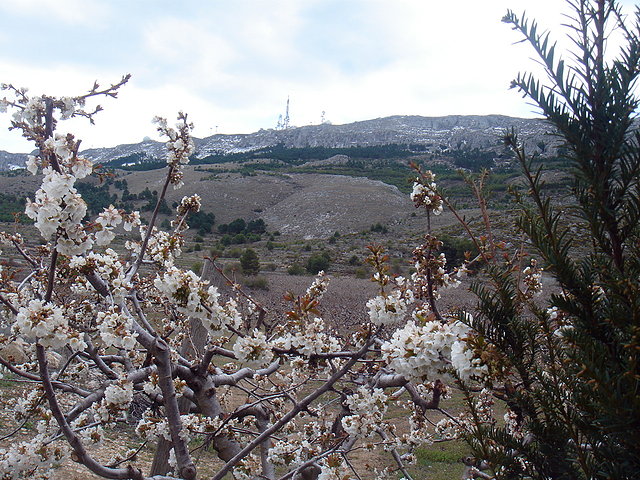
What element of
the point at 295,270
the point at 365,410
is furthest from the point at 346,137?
the point at 365,410

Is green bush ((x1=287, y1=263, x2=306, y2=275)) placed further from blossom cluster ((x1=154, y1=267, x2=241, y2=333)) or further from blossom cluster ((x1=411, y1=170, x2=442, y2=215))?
blossom cluster ((x1=154, y1=267, x2=241, y2=333))

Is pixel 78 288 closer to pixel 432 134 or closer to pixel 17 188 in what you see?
pixel 17 188

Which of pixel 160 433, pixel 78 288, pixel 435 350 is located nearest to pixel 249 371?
pixel 160 433

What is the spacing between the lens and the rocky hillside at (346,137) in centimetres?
9621

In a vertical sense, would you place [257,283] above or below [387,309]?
below

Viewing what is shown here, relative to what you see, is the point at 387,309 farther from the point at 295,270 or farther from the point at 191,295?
the point at 295,270

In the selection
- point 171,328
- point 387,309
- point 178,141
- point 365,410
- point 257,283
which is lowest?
point 257,283

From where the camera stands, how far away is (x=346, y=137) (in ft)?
346

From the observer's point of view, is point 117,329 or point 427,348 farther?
point 117,329

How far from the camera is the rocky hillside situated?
96206 mm

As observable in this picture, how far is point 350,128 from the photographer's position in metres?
118

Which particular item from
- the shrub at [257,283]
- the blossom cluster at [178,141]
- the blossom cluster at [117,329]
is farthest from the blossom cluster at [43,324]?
the shrub at [257,283]

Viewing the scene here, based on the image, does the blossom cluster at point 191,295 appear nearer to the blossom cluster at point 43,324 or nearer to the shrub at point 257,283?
the blossom cluster at point 43,324

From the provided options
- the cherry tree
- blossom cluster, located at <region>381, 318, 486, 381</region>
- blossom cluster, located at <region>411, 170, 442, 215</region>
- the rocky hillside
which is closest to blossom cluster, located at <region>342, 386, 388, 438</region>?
the cherry tree
